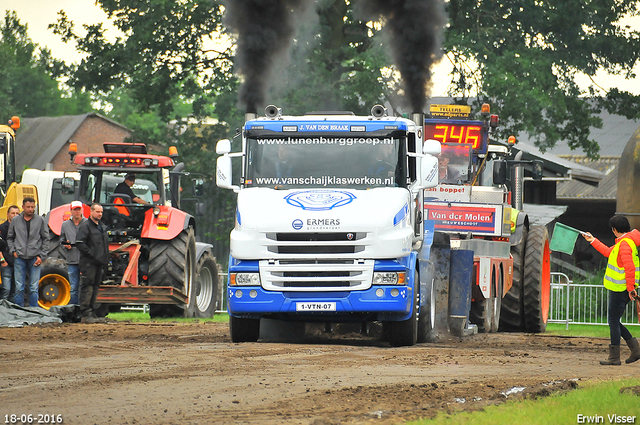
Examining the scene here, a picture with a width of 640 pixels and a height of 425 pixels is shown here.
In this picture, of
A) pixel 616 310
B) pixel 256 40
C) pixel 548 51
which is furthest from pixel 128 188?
pixel 548 51

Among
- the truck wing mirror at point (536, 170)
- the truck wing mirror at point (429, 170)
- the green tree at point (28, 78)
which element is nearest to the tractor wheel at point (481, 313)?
the truck wing mirror at point (536, 170)

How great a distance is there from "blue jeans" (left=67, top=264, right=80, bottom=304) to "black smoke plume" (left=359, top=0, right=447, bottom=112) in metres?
6.72

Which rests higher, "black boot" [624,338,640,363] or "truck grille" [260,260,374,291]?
"truck grille" [260,260,374,291]

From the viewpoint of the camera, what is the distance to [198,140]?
34062 millimetres

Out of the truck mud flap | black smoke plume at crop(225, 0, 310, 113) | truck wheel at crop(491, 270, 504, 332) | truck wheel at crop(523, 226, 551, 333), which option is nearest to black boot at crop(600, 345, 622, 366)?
truck wheel at crop(491, 270, 504, 332)

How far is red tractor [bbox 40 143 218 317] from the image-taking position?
1761cm

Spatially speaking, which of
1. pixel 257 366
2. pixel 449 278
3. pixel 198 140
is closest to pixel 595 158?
pixel 198 140

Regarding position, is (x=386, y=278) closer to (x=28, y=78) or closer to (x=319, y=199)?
(x=319, y=199)

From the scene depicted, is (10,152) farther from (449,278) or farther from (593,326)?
(593,326)

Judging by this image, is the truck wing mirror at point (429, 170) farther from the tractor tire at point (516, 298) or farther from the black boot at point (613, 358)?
the tractor tire at point (516, 298)

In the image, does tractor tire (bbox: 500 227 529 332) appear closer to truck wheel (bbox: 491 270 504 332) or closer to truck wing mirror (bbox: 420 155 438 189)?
truck wheel (bbox: 491 270 504 332)

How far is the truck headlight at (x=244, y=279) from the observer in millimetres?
12141

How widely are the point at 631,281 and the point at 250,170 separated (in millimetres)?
4670

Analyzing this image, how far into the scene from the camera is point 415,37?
64.7 ft
